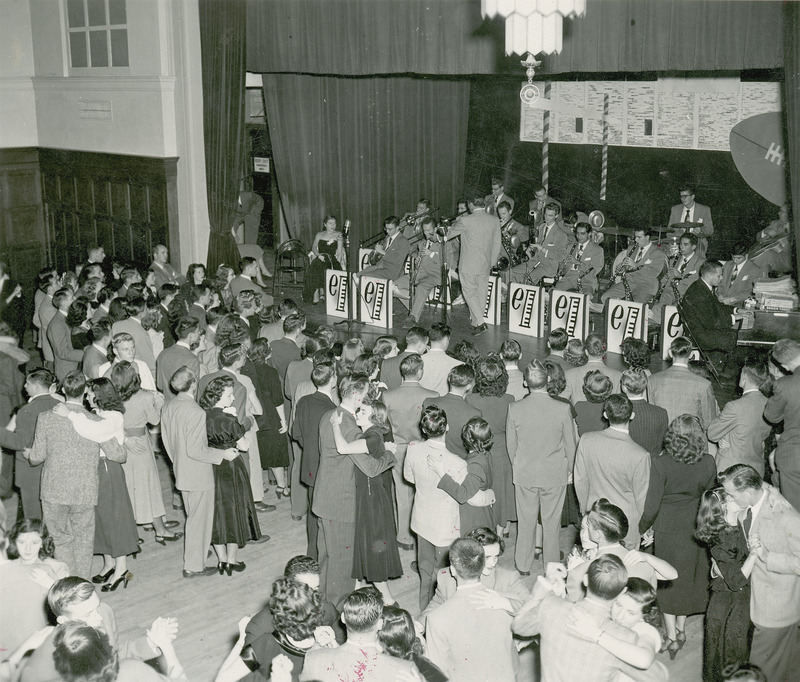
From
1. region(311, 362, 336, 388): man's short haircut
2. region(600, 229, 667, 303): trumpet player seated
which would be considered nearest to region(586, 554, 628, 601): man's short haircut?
region(311, 362, 336, 388): man's short haircut

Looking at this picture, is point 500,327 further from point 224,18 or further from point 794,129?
→ point 224,18

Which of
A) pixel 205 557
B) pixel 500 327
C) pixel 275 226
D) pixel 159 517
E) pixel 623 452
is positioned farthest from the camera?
pixel 275 226

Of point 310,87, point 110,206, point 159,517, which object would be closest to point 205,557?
point 159,517

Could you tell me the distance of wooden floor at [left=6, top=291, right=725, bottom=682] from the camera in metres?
4.83

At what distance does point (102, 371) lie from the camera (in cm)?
601

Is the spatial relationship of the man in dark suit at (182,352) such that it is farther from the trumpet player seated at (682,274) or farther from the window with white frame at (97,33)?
the window with white frame at (97,33)

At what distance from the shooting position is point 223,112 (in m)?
12.1

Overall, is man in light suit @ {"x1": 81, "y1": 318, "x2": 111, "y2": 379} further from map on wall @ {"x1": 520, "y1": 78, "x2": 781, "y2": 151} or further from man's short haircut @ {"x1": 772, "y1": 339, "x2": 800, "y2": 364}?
map on wall @ {"x1": 520, "y1": 78, "x2": 781, "y2": 151}

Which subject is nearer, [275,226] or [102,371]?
[102,371]

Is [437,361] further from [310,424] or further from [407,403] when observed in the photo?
[310,424]

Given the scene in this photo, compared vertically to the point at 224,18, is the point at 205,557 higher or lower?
lower

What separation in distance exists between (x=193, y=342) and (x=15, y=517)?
6.44 ft

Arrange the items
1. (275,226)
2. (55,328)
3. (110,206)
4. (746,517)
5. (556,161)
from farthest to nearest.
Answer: (275,226) → (556,161) → (110,206) → (55,328) → (746,517)

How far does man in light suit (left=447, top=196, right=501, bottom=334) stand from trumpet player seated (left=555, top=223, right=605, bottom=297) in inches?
41.9
